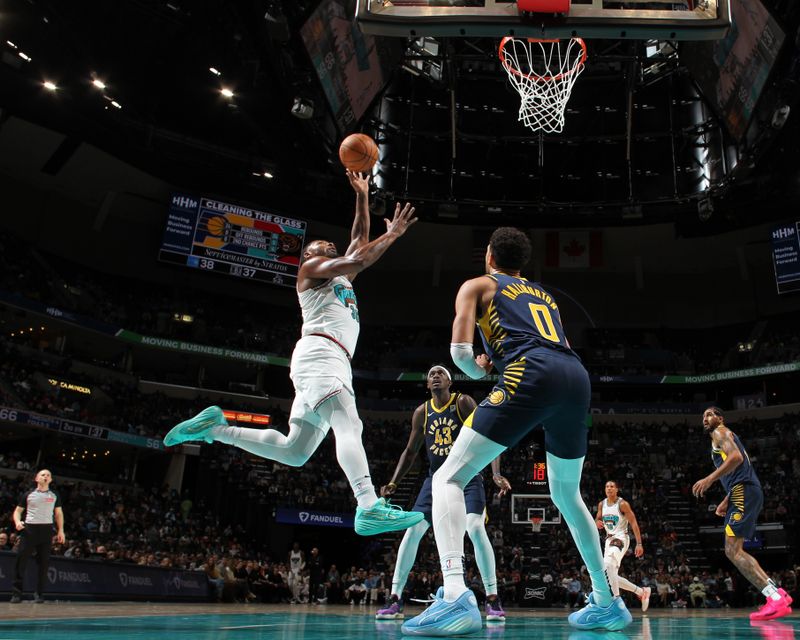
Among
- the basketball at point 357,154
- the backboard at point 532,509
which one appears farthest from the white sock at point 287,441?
the backboard at point 532,509

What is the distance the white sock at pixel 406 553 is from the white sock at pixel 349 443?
2.26 m

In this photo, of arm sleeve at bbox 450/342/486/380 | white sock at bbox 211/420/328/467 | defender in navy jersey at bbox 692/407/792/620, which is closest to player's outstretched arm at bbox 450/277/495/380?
arm sleeve at bbox 450/342/486/380

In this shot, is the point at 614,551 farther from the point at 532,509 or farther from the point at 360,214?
the point at 532,509

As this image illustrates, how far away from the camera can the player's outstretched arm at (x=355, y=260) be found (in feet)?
17.4

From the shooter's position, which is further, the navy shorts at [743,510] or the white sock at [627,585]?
the white sock at [627,585]

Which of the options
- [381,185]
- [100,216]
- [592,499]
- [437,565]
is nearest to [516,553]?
[437,565]

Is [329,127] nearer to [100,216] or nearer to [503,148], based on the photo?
[503,148]

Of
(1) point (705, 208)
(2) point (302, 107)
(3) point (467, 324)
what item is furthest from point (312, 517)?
(3) point (467, 324)

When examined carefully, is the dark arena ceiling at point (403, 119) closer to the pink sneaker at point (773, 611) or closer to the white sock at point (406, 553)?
the white sock at point (406, 553)

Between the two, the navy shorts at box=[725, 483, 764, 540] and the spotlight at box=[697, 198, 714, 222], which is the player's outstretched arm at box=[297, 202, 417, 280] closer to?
the navy shorts at box=[725, 483, 764, 540]

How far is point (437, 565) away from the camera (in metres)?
22.4

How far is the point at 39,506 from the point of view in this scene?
10.3m

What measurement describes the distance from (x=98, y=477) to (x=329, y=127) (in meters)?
17.0

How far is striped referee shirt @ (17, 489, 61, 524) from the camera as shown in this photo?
10258mm
